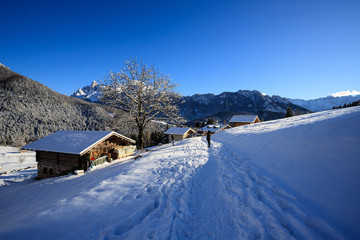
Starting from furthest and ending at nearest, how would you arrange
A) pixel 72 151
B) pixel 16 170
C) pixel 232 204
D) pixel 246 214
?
pixel 16 170, pixel 72 151, pixel 232 204, pixel 246 214

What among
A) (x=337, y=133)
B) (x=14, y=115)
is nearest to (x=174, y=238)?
(x=337, y=133)

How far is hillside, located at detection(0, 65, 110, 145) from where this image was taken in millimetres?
121188

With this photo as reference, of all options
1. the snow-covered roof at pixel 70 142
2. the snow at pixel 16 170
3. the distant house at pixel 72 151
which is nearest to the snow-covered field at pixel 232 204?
the snow-covered roof at pixel 70 142

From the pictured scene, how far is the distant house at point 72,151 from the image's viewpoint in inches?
517

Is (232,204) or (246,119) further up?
(246,119)

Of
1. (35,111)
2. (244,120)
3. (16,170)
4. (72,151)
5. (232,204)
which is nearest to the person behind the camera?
(232,204)

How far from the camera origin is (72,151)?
12.3m

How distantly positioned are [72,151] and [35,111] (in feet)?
629

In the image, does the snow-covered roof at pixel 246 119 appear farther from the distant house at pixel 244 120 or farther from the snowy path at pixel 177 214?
the snowy path at pixel 177 214

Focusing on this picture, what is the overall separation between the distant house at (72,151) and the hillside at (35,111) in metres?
105

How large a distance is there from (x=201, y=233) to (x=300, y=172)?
4.47 metres

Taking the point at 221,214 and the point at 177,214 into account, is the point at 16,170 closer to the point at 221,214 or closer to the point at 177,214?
the point at 177,214

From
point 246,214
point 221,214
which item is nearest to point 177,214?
point 221,214

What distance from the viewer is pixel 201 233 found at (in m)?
3.11
